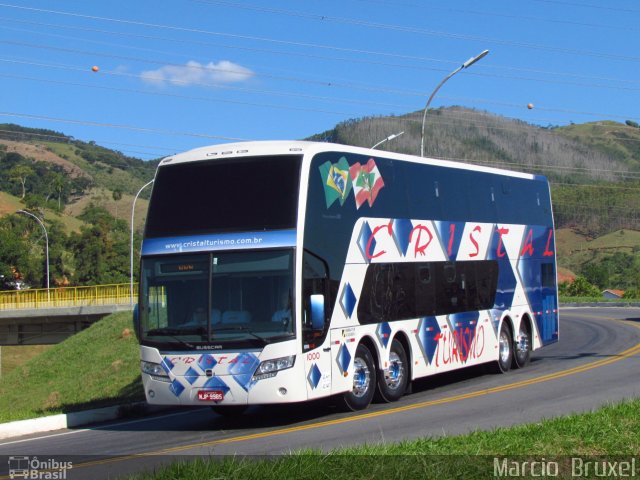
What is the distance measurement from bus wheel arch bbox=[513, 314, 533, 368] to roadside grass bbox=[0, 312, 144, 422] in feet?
38.1

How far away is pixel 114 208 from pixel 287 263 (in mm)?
159991

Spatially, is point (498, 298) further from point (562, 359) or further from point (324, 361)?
point (324, 361)

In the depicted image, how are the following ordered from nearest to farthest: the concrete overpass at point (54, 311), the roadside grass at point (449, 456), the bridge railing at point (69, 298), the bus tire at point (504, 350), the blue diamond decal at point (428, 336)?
the roadside grass at point (449, 456) < the blue diamond decal at point (428, 336) < the bus tire at point (504, 350) < the concrete overpass at point (54, 311) < the bridge railing at point (69, 298)

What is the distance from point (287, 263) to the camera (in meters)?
14.5

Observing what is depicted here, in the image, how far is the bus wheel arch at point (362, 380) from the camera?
15977 mm

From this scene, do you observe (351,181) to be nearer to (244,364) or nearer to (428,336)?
(244,364)

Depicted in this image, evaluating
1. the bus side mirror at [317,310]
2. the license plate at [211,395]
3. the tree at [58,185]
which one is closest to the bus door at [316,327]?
the bus side mirror at [317,310]

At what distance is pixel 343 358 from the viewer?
15523 millimetres

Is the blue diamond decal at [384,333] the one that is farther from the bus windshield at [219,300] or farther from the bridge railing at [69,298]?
the bridge railing at [69,298]

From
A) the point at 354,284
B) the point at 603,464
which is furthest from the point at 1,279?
the point at 603,464

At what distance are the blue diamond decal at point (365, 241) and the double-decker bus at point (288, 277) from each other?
0.11 ft

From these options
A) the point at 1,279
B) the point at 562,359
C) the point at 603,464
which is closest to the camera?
the point at 603,464

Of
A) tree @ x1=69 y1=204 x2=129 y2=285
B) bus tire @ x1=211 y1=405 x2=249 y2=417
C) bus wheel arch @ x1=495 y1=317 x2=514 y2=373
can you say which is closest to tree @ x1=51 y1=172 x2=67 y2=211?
tree @ x1=69 y1=204 x2=129 y2=285

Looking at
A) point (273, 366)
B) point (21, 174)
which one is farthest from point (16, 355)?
point (21, 174)
